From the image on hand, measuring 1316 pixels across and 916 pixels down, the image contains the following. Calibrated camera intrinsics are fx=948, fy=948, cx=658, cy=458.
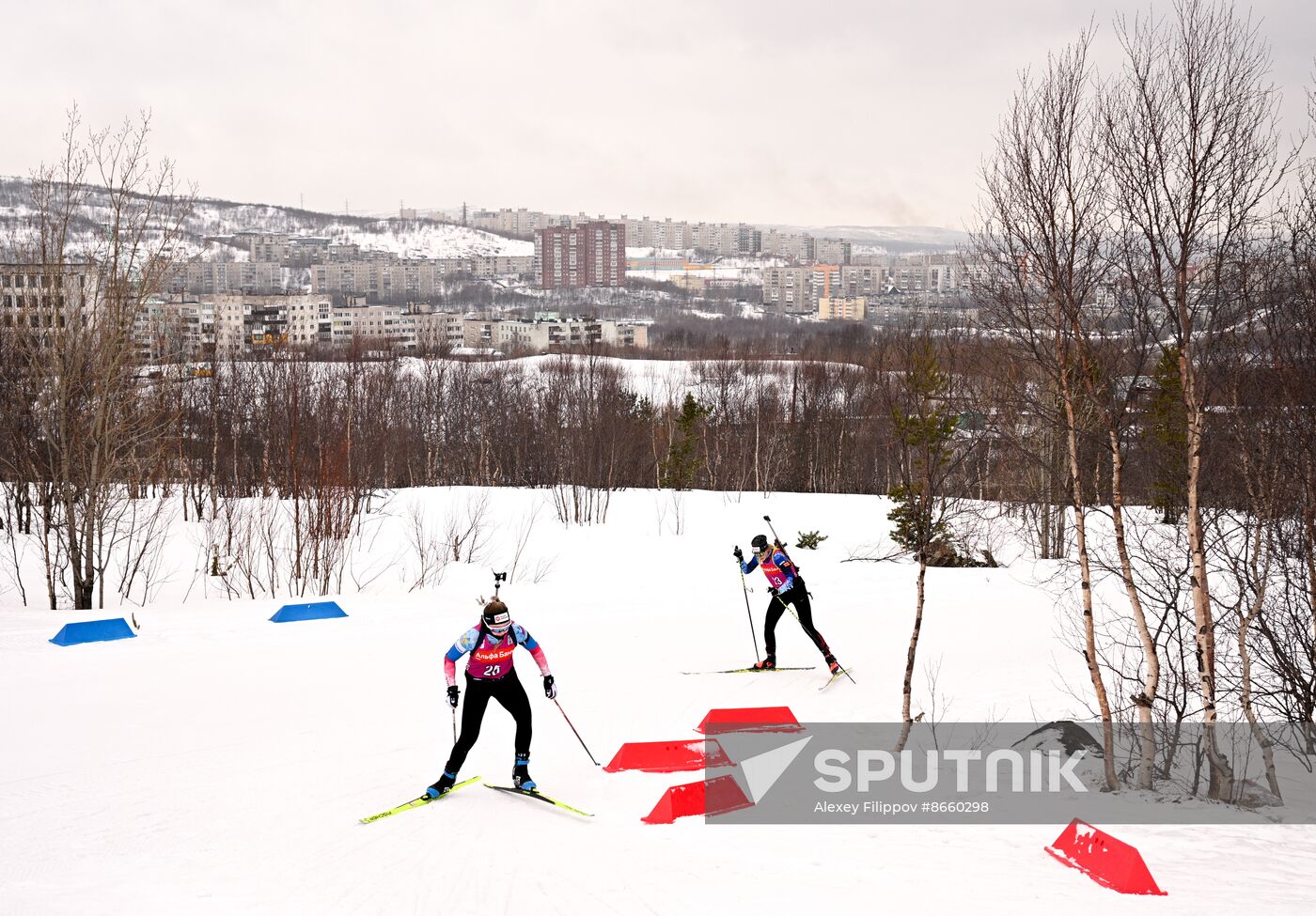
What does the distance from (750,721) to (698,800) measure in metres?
2.79

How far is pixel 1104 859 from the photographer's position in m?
6.67

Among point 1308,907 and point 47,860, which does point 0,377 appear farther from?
point 1308,907

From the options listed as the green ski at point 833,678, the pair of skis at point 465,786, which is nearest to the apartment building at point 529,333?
the green ski at point 833,678

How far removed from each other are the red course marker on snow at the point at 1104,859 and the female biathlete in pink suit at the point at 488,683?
441 centimetres

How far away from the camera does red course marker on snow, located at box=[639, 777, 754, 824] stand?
8.01 metres

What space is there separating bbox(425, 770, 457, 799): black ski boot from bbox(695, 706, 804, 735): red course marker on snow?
323 cm

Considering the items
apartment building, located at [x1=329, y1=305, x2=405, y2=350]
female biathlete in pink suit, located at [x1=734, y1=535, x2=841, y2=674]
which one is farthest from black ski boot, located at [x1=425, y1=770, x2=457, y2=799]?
apartment building, located at [x1=329, y1=305, x2=405, y2=350]

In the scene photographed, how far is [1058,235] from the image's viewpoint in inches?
348

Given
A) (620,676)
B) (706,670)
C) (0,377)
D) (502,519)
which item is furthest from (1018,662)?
(0,377)

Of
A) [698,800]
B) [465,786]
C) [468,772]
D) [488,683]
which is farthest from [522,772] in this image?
[698,800]

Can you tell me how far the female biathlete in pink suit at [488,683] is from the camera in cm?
842

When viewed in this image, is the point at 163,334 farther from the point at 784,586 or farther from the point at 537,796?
the point at 537,796

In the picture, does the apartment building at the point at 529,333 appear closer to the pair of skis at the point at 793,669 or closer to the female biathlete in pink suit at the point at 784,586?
the pair of skis at the point at 793,669

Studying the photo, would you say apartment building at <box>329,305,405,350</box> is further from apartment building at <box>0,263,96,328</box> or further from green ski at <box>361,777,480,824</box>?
green ski at <box>361,777,480,824</box>
